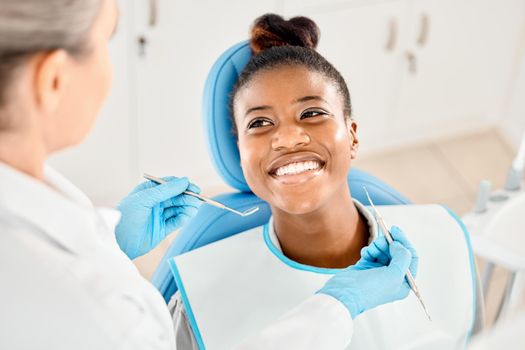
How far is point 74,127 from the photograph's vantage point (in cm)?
108

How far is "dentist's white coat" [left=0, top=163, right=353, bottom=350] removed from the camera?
103cm

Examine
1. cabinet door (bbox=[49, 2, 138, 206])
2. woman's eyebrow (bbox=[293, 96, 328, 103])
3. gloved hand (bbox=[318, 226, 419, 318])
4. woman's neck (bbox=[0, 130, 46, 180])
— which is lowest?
cabinet door (bbox=[49, 2, 138, 206])

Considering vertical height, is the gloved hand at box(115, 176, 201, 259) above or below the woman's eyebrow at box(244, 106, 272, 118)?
below

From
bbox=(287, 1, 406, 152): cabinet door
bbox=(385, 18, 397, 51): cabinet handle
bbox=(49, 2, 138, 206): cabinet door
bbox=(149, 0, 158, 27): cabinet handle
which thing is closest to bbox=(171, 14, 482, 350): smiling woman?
bbox=(149, 0, 158, 27): cabinet handle

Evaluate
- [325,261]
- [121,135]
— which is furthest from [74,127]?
[121,135]

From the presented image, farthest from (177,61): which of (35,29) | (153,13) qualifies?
(35,29)

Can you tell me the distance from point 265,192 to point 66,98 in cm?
72

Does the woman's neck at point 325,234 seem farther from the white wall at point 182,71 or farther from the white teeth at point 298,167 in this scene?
the white wall at point 182,71

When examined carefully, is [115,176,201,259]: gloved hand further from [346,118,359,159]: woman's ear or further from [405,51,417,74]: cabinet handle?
[405,51,417,74]: cabinet handle

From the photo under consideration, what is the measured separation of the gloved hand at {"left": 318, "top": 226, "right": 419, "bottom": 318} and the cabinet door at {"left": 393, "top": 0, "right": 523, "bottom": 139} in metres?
1.77

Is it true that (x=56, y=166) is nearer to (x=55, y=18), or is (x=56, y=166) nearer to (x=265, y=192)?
(x=265, y=192)

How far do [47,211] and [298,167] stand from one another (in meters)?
0.70

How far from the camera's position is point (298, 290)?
1.71 metres

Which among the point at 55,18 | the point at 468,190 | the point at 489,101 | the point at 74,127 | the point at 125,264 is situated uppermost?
the point at 55,18
